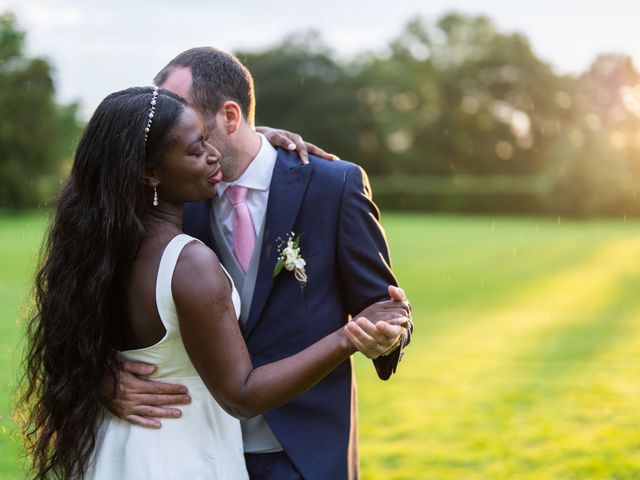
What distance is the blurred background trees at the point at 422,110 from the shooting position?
53.1 meters

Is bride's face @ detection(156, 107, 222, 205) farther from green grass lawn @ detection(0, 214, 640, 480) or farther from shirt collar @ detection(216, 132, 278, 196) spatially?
green grass lawn @ detection(0, 214, 640, 480)

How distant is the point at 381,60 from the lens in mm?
70625

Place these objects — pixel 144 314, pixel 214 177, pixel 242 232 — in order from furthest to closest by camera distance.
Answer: pixel 242 232 → pixel 214 177 → pixel 144 314

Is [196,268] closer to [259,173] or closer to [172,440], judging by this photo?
[172,440]

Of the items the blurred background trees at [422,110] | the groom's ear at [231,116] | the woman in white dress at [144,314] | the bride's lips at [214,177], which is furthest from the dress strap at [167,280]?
the blurred background trees at [422,110]

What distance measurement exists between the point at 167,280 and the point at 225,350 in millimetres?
254

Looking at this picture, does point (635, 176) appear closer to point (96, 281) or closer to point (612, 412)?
point (612, 412)

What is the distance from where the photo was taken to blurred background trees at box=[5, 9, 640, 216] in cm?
5309

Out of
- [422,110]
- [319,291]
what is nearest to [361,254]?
[319,291]

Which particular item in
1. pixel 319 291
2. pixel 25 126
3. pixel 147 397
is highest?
pixel 319 291

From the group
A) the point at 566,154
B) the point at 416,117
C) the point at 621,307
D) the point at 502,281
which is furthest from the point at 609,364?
the point at 416,117

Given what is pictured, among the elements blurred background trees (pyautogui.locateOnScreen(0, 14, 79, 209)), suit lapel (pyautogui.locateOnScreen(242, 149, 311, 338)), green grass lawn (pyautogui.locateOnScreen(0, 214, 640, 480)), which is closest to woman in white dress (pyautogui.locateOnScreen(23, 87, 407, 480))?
suit lapel (pyautogui.locateOnScreen(242, 149, 311, 338))

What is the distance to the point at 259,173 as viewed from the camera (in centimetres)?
325

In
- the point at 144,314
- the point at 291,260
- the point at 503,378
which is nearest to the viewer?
the point at 144,314
